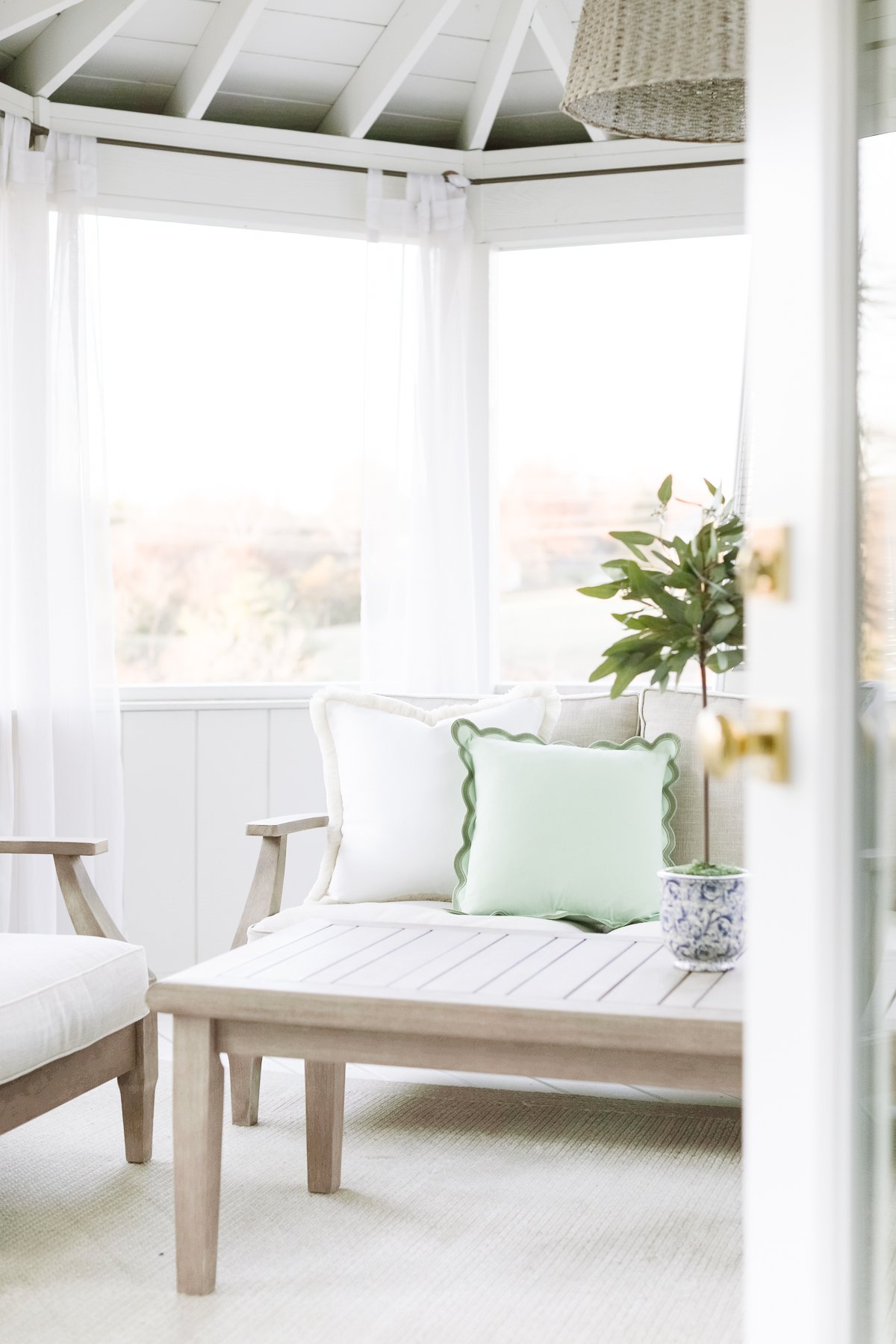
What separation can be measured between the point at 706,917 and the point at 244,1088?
1.22 meters

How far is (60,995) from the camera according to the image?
2375 mm

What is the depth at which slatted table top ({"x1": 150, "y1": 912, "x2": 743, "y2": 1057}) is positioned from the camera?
1.93 meters

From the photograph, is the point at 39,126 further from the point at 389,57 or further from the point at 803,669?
the point at 803,669

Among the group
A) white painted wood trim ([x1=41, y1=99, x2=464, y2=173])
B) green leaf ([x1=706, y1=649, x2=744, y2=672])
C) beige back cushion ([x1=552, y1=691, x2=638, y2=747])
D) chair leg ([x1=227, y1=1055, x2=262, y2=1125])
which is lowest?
chair leg ([x1=227, y1=1055, x2=262, y2=1125])

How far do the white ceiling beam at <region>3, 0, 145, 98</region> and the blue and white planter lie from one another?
2555 millimetres

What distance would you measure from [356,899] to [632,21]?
192 centimetres

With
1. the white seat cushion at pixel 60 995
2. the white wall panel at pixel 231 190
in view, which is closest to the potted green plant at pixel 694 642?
the white seat cushion at pixel 60 995

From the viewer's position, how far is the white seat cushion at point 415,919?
109 inches

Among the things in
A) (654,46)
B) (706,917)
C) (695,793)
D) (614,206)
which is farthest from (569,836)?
(614,206)

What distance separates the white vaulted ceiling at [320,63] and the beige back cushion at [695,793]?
176 centimetres

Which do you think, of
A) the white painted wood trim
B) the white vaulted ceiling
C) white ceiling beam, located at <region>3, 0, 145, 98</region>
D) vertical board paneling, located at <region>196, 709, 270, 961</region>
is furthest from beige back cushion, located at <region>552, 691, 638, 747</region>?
white ceiling beam, located at <region>3, 0, 145, 98</region>

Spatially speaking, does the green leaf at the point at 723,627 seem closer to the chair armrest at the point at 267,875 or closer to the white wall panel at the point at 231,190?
the chair armrest at the point at 267,875

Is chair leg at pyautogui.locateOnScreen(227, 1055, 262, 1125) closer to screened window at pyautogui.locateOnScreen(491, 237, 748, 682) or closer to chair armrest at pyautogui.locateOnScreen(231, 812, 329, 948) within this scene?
chair armrest at pyautogui.locateOnScreen(231, 812, 329, 948)

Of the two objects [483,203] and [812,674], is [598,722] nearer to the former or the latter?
[483,203]
